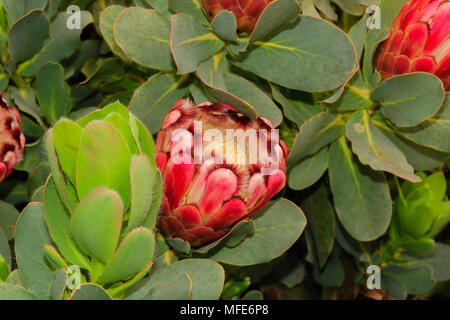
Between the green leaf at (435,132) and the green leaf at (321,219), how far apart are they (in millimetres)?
216

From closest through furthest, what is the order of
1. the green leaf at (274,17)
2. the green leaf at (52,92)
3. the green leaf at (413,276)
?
the green leaf at (274,17) → the green leaf at (52,92) → the green leaf at (413,276)

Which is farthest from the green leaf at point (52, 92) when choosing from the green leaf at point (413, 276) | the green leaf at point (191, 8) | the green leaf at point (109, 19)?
the green leaf at point (413, 276)

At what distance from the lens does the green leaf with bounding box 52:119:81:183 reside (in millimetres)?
593

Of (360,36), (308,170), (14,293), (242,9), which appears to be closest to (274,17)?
(242,9)

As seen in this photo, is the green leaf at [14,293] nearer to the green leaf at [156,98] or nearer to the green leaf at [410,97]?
the green leaf at [156,98]

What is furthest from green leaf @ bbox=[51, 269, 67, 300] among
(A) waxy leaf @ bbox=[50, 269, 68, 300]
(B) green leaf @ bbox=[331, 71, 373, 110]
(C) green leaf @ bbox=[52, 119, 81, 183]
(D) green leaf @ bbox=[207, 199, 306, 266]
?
(B) green leaf @ bbox=[331, 71, 373, 110]

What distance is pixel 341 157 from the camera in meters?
0.98

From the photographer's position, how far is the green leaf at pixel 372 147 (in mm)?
849

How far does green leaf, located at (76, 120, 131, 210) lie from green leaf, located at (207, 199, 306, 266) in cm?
24

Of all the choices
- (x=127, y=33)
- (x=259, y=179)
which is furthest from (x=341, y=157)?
(x=127, y=33)

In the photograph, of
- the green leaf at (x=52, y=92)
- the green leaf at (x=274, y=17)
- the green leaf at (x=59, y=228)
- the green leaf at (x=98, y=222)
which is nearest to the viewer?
the green leaf at (x=98, y=222)

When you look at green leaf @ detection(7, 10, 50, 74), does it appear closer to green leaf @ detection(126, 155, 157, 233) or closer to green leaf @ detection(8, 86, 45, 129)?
green leaf @ detection(8, 86, 45, 129)

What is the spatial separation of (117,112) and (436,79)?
49 centimetres
